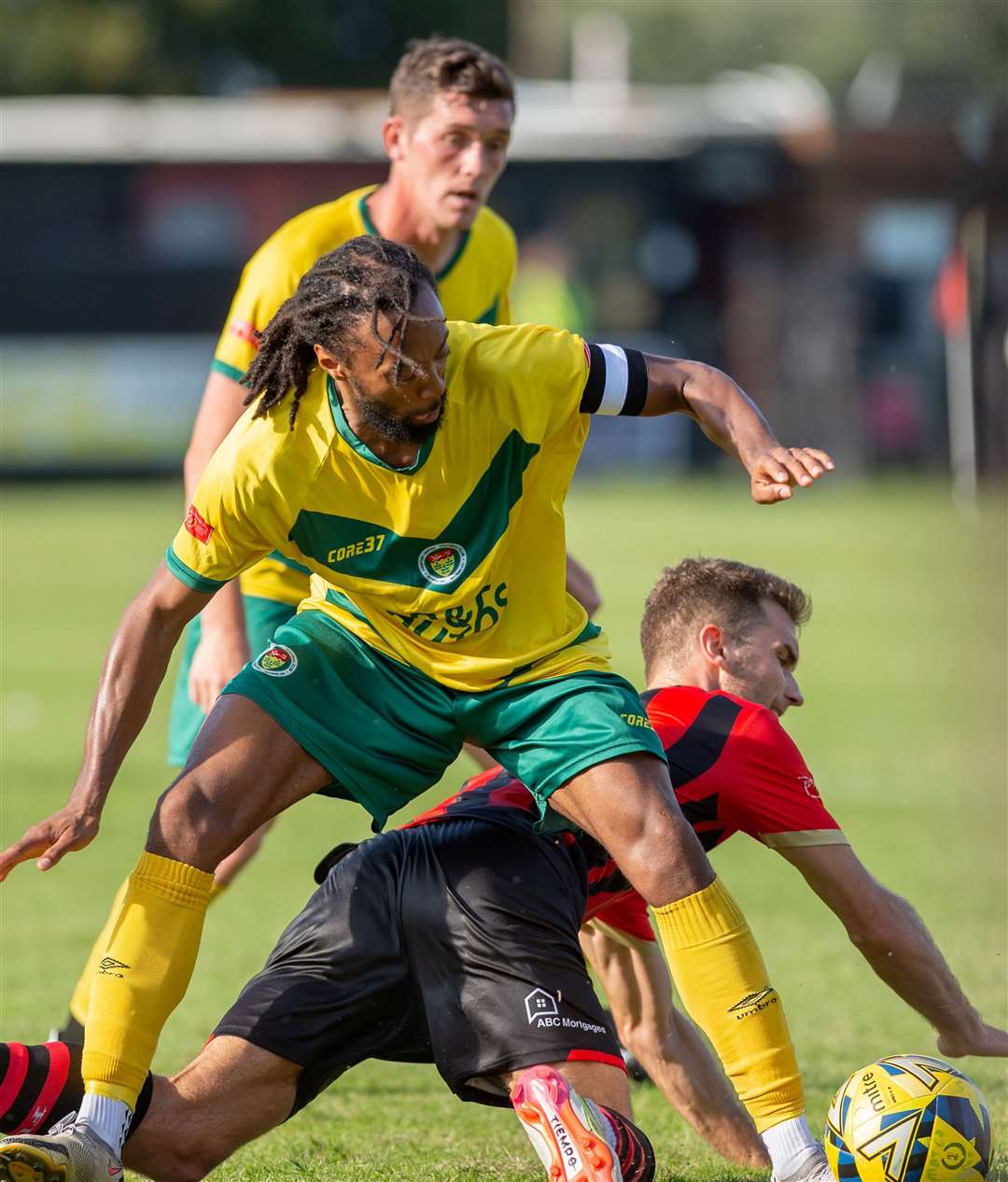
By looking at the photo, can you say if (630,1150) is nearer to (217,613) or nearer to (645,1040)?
(645,1040)

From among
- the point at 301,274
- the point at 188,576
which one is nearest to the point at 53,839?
the point at 188,576

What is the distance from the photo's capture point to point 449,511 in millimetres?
4043

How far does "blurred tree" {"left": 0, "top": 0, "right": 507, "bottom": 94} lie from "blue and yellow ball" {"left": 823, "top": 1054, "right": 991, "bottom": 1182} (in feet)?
145

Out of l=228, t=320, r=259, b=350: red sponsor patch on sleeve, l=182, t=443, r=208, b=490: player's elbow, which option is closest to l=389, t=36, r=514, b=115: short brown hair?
l=228, t=320, r=259, b=350: red sponsor patch on sleeve

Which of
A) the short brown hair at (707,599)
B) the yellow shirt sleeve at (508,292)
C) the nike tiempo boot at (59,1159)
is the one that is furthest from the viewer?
the yellow shirt sleeve at (508,292)

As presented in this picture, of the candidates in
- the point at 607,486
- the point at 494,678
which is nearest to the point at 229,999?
the point at 494,678

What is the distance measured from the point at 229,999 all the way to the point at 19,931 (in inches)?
53.8

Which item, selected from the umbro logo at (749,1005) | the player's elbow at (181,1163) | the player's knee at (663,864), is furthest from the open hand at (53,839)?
the umbro logo at (749,1005)

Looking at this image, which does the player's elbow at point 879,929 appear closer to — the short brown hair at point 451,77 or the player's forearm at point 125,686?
the player's forearm at point 125,686

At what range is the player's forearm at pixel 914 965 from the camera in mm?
4211

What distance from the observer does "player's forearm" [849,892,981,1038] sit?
4.21 meters

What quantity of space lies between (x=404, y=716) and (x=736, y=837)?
5.15 m

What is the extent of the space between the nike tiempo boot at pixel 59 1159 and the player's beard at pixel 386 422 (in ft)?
5.10

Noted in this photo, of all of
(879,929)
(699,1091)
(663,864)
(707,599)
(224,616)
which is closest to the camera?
(663,864)
